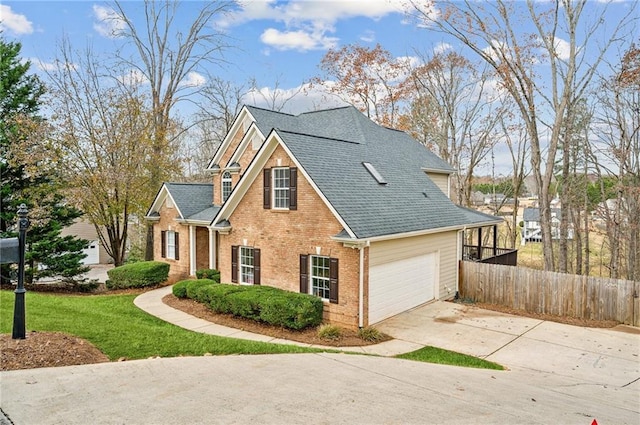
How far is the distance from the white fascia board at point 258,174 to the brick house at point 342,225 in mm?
37

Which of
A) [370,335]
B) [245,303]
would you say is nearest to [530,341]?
[370,335]

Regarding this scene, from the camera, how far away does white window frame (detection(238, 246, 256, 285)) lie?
50.1ft

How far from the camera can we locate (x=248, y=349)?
898 centimetres

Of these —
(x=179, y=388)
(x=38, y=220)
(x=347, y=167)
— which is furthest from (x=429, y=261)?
(x=38, y=220)

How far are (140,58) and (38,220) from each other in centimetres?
1285

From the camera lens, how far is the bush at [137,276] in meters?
19.3

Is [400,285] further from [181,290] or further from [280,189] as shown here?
[181,290]

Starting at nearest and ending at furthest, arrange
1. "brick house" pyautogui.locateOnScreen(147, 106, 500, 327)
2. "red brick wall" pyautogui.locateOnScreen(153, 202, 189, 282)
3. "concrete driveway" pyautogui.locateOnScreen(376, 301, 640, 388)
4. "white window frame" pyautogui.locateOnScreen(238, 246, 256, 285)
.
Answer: "concrete driveway" pyautogui.locateOnScreen(376, 301, 640, 388) → "brick house" pyautogui.locateOnScreen(147, 106, 500, 327) → "white window frame" pyautogui.locateOnScreen(238, 246, 256, 285) → "red brick wall" pyautogui.locateOnScreen(153, 202, 189, 282)

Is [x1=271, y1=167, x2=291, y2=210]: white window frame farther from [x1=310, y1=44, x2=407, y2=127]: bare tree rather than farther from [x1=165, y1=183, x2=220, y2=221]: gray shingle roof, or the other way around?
[x1=310, y1=44, x2=407, y2=127]: bare tree

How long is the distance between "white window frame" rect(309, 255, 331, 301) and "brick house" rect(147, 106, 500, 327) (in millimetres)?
32

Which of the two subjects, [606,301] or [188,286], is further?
[188,286]

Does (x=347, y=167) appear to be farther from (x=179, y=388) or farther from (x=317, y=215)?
(x=179, y=388)

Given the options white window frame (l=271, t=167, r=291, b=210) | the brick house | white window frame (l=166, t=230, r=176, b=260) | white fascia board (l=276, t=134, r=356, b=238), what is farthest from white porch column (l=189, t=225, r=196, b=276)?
white fascia board (l=276, t=134, r=356, b=238)

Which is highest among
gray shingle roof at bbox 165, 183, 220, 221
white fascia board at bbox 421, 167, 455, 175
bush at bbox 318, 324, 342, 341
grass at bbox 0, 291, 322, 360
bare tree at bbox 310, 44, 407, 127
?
bare tree at bbox 310, 44, 407, 127
